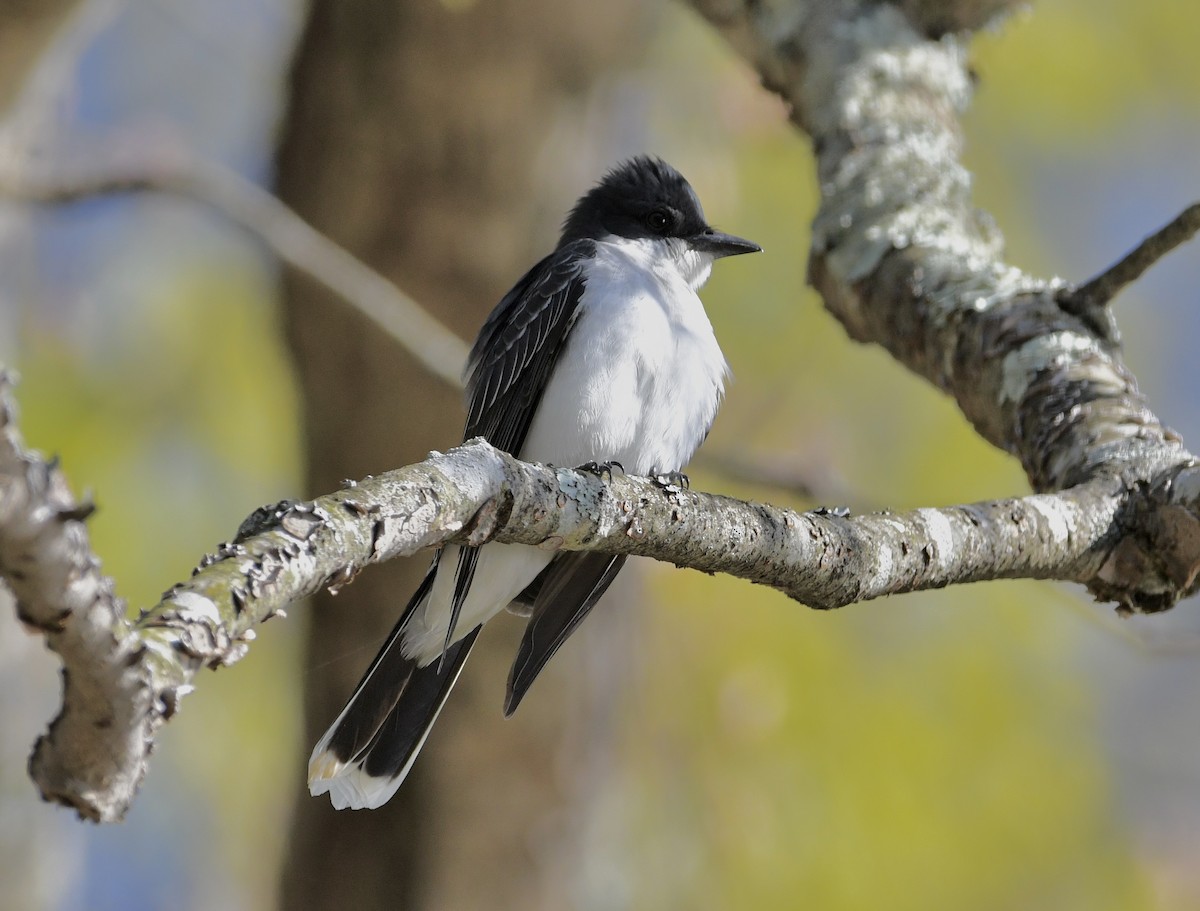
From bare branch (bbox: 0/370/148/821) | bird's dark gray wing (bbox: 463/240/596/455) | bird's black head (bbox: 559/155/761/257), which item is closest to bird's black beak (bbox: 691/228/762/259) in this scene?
bird's black head (bbox: 559/155/761/257)

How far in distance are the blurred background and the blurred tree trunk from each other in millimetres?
18

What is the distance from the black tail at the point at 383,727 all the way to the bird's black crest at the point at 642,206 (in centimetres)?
162

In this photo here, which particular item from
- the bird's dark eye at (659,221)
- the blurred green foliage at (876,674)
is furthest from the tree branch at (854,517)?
the blurred green foliage at (876,674)

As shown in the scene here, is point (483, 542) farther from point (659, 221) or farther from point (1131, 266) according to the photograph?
point (659, 221)

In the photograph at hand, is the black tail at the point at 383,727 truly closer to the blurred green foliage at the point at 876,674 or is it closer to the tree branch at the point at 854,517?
the tree branch at the point at 854,517

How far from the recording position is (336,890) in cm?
658

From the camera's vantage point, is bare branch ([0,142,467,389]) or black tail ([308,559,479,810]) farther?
bare branch ([0,142,467,389])

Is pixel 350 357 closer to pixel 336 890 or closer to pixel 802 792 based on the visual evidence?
pixel 336 890

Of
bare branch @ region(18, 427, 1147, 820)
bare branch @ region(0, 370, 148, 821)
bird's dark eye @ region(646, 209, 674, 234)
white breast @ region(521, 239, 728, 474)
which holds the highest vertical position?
bird's dark eye @ region(646, 209, 674, 234)

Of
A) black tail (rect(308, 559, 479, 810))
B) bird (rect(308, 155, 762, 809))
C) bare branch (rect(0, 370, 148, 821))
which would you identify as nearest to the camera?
bare branch (rect(0, 370, 148, 821))

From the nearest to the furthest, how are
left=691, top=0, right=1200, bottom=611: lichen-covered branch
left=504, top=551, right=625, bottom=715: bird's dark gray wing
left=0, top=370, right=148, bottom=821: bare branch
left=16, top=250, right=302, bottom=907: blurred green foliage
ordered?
left=0, top=370, right=148, bottom=821: bare branch
left=691, top=0, right=1200, bottom=611: lichen-covered branch
left=504, top=551, right=625, bottom=715: bird's dark gray wing
left=16, top=250, right=302, bottom=907: blurred green foliage

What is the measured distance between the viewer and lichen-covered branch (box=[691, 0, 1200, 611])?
3070 mm

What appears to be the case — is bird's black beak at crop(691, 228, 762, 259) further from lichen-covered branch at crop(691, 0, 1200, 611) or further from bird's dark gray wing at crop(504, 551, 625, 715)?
bird's dark gray wing at crop(504, 551, 625, 715)

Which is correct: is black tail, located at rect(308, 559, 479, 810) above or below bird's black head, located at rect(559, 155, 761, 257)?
below
